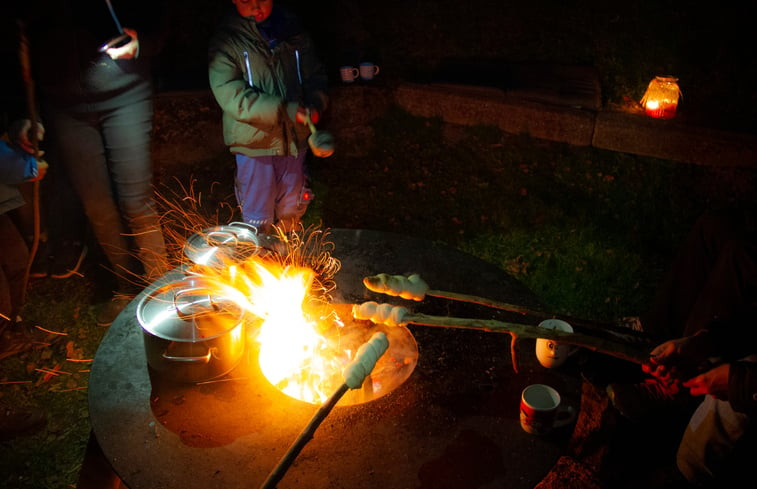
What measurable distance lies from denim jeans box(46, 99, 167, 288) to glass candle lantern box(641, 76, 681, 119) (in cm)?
531

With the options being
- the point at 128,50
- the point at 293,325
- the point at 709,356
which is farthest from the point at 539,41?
the point at 293,325

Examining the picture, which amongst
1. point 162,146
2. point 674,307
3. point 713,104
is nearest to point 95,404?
point 674,307

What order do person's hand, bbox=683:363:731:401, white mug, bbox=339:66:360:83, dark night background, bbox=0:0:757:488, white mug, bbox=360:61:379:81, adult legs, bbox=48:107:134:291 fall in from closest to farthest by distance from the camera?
person's hand, bbox=683:363:731:401 < adult legs, bbox=48:107:134:291 < dark night background, bbox=0:0:757:488 < white mug, bbox=339:66:360:83 < white mug, bbox=360:61:379:81

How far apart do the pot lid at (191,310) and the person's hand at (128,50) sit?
1821 millimetres

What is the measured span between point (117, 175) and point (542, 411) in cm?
338

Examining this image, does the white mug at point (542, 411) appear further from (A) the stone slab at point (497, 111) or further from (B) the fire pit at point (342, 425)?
(A) the stone slab at point (497, 111)

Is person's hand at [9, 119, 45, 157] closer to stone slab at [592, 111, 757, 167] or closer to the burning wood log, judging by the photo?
the burning wood log

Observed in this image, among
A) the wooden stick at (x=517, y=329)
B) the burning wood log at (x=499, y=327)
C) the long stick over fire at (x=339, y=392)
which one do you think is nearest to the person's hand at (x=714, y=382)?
the burning wood log at (x=499, y=327)

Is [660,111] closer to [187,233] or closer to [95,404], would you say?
[187,233]

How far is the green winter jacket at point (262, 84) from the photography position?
12.2 ft

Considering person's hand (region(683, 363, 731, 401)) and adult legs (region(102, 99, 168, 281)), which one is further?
adult legs (region(102, 99, 168, 281))

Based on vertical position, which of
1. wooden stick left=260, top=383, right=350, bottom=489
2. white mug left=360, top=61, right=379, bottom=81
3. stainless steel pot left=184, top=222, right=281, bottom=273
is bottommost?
wooden stick left=260, top=383, right=350, bottom=489

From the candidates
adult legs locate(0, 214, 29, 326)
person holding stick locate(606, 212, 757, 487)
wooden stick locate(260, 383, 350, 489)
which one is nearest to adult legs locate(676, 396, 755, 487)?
person holding stick locate(606, 212, 757, 487)

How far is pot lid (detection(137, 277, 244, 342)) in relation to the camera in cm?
207
